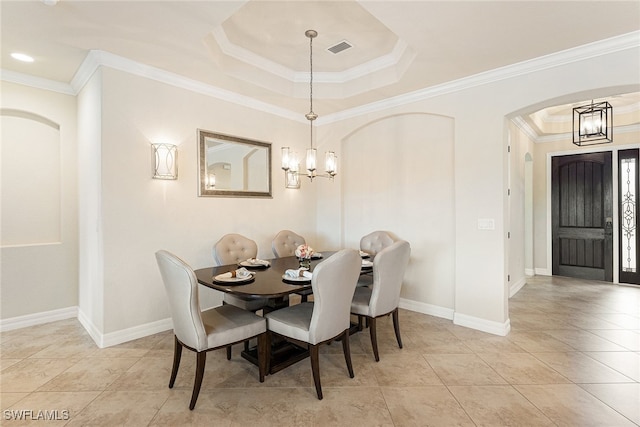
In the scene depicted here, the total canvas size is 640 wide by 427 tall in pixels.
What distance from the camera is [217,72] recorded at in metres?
3.27

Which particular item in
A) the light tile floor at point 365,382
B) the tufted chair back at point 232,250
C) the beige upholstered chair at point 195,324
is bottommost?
the light tile floor at point 365,382

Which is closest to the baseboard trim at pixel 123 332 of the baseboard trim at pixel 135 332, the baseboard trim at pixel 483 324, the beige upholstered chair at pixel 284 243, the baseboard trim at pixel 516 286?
the baseboard trim at pixel 135 332

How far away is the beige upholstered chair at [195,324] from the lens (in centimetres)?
197

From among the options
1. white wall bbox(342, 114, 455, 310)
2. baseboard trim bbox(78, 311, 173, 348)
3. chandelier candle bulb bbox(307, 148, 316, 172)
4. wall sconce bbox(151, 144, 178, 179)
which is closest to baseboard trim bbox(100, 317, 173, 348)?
baseboard trim bbox(78, 311, 173, 348)

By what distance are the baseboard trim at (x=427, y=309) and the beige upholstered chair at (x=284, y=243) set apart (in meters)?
1.67

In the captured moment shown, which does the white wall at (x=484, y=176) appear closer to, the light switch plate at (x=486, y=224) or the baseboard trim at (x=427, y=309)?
the light switch plate at (x=486, y=224)

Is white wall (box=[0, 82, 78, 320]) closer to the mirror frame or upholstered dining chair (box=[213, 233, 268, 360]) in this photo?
the mirror frame

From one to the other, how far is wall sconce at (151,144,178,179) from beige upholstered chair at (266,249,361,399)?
196 cm

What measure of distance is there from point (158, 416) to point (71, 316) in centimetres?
266

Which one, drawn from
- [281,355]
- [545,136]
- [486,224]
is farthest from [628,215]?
[281,355]

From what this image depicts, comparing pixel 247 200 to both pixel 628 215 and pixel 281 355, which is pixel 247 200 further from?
pixel 628 215

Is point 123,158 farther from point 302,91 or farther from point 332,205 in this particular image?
point 332,205

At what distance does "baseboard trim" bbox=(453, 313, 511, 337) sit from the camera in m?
3.19

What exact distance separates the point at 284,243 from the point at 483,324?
251cm
